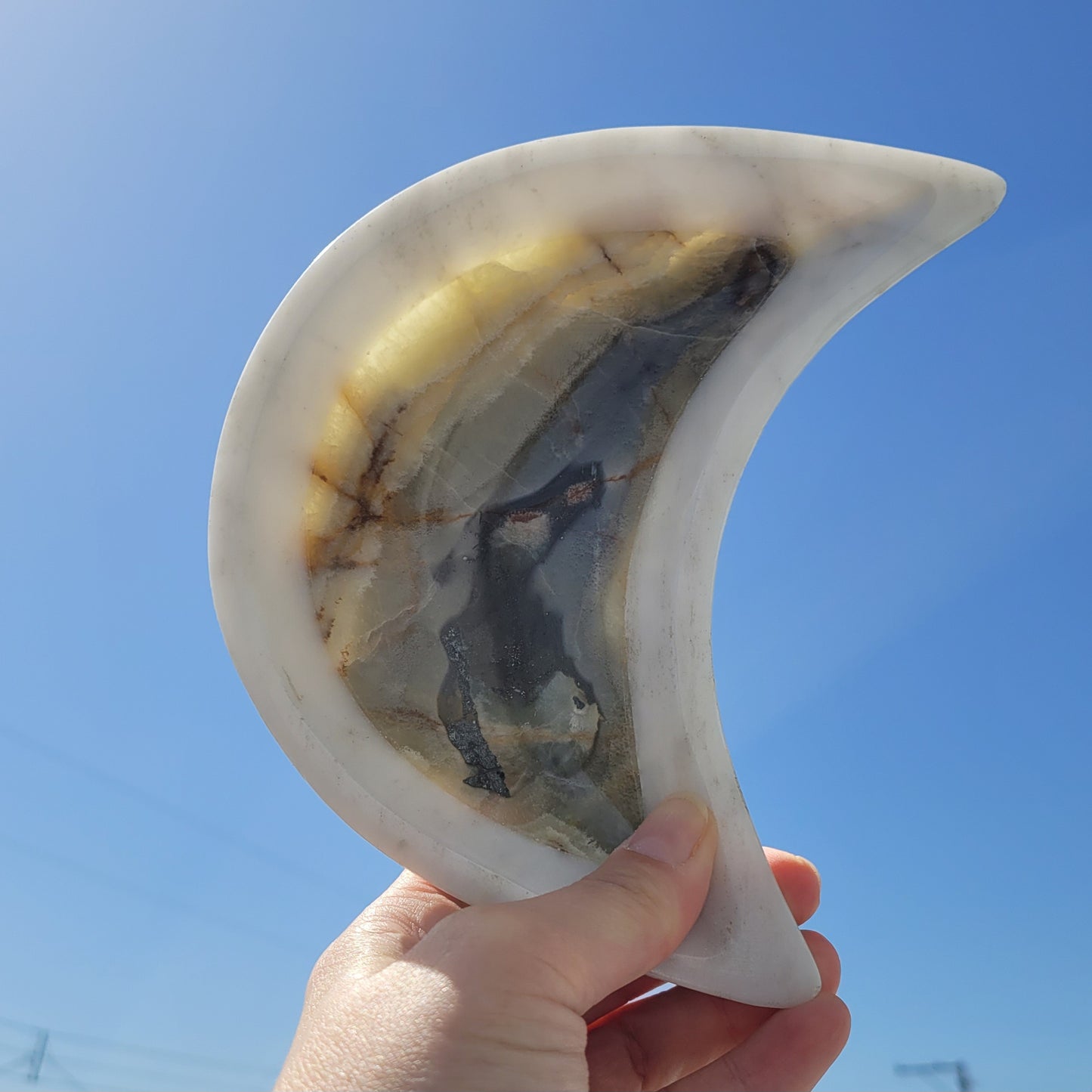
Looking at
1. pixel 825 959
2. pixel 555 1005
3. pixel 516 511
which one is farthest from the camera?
pixel 825 959

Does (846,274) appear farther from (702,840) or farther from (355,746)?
(355,746)

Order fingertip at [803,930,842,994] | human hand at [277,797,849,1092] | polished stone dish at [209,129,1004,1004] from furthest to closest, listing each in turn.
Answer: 1. fingertip at [803,930,842,994]
2. polished stone dish at [209,129,1004,1004]
3. human hand at [277,797,849,1092]

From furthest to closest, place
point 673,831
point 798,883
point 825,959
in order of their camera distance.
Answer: point 798,883, point 825,959, point 673,831

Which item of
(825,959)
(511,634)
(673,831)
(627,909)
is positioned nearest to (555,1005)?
(627,909)

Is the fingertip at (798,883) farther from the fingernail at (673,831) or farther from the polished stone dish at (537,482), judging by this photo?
the fingernail at (673,831)

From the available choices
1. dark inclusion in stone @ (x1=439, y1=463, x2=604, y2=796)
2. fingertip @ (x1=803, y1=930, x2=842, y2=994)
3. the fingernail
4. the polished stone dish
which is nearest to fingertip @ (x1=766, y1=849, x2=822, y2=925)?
fingertip @ (x1=803, y1=930, x2=842, y2=994)

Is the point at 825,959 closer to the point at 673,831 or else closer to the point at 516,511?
the point at 673,831

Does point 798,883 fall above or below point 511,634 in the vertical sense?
below

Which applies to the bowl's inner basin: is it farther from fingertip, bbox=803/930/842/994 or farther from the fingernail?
fingertip, bbox=803/930/842/994

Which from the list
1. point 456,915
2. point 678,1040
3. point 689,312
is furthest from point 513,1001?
point 689,312
